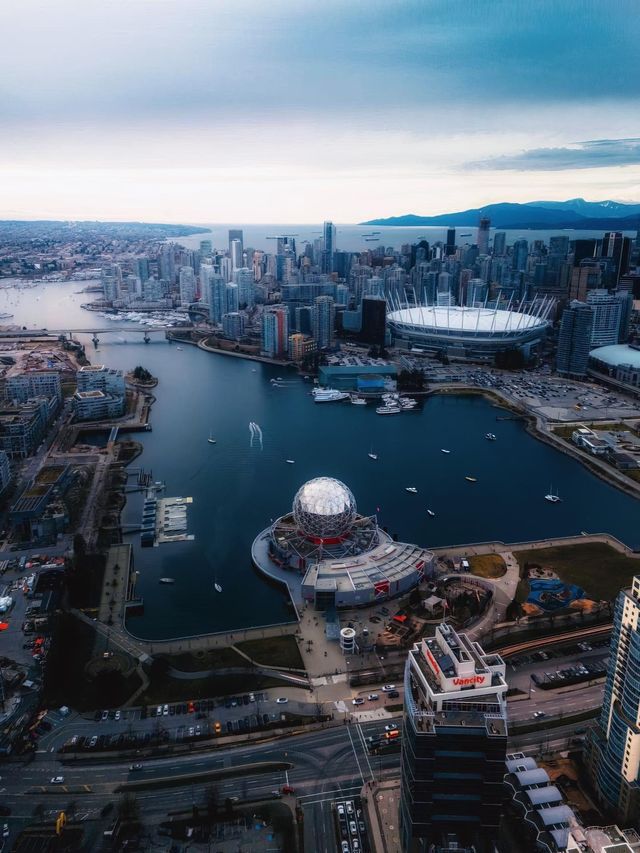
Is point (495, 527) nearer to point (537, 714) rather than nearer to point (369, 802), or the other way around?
point (537, 714)

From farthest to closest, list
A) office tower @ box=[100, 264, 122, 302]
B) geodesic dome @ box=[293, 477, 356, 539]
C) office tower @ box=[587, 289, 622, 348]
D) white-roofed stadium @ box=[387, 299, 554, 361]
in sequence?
1. office tower @ box=[100, 264, 122, 302]
2. white-roofed stadium @ box=[387, 299, 554, 361]
3. office tower @ box=[587, 289, 622, 348]
4. geodesic dome @ box=[293, 477, 356, 539]

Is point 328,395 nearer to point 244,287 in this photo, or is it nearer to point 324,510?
point 324,510

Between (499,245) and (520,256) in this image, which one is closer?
(520,256)

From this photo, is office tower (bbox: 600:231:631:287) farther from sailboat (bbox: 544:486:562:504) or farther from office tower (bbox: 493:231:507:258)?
sailboat (bbox: 544:486:562:504)

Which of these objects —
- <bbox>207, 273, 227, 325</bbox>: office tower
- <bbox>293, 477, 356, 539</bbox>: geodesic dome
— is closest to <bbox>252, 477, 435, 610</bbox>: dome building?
<bbox>293, 477, 356, 539</bbox>: geodesic dome

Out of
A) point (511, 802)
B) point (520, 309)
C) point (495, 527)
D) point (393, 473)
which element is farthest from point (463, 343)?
point (511, 802)

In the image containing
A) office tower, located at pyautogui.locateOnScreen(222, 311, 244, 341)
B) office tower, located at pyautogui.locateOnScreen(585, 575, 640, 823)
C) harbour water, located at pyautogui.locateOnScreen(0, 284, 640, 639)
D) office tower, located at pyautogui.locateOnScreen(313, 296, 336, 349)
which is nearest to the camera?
office tower, located at pyautogui.locateOnScreen(585, 575, 640, 823)

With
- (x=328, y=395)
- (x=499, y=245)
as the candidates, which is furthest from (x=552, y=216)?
(x=328, y=395)
